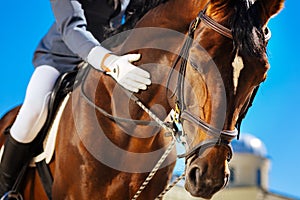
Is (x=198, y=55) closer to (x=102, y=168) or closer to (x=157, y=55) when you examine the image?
(x=157, y=55)

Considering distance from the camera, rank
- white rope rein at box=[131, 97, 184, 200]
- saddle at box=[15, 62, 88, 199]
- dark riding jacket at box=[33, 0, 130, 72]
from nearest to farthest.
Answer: white rope rein at box=[131, 97, 184, 200]
saddle at box=[15, 62, 88, 199]
dark riding jacket at box=[33, 0, 130, 72]

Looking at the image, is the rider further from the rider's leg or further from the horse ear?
the horse ear

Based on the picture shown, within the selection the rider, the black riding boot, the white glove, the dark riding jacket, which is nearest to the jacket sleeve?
the rider

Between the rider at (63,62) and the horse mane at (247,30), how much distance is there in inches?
23.5

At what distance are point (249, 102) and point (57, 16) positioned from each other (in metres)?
1.36

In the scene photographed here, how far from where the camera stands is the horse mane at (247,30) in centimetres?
303

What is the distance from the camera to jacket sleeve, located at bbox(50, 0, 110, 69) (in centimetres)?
356

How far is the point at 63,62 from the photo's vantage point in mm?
4328

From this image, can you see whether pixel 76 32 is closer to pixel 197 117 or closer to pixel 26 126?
pixel 26 126

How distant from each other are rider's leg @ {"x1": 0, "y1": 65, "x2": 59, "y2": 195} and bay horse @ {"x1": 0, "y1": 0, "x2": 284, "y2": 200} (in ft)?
0.43

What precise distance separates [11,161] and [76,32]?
997mm

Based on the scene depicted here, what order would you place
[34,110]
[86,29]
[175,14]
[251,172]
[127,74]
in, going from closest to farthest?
[127,74] < [175,14] < [34,110] < [86,29] < [251,172]

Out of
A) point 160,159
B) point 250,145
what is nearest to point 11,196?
point 160,159

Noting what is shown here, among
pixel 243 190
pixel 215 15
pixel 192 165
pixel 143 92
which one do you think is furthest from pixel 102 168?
pixel 243 190
